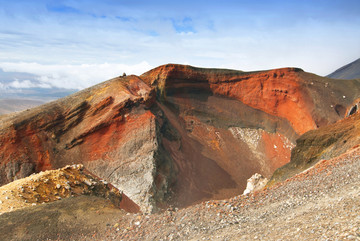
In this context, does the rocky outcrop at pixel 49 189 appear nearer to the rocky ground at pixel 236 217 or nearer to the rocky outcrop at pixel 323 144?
the rocky ground at pixel 236 217

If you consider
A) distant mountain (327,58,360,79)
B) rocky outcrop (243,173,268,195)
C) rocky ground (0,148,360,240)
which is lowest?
rocky outcrop (243,173,268,195)

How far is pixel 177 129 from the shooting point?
22.9 metres

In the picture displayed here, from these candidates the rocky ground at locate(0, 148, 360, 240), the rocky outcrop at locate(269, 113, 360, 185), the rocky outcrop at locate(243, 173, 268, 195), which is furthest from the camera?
the rocky outcrop at locate(243, 173, 268, 195)

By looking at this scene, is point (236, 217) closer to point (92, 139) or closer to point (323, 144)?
point (323, 144)

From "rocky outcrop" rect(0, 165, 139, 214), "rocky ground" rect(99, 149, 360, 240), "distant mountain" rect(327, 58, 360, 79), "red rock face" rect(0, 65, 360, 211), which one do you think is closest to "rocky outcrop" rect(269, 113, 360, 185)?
"rocky ground" rect(99, 149, 360, 240)

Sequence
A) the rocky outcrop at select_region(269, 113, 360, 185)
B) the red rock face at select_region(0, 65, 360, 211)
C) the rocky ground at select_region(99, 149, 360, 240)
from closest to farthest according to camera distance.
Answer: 1. the rocky ground at select_region(99, 149, 360, 240)
2. the rocky outcrop at select_region(269, 113, 360, 185)
3. the red rock face at select_region(0, 65, 360, 211)

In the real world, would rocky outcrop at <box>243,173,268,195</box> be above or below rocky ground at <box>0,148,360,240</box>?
below

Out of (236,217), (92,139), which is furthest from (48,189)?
(236,217)

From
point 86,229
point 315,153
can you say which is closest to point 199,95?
point 315,153


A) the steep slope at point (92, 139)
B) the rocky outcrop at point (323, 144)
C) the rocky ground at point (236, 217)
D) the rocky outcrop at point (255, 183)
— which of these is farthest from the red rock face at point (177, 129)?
the rocky ground at point (236, 217)

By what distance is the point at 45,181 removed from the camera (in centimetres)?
1053

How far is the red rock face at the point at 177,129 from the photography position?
16219 millimetres

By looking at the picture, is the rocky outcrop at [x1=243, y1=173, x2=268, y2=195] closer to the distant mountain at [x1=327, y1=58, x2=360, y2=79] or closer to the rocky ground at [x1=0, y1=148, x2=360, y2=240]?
the rocky ground at [x1=0, y1=148, x2=360, y2=240]

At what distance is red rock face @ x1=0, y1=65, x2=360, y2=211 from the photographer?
16.2m
